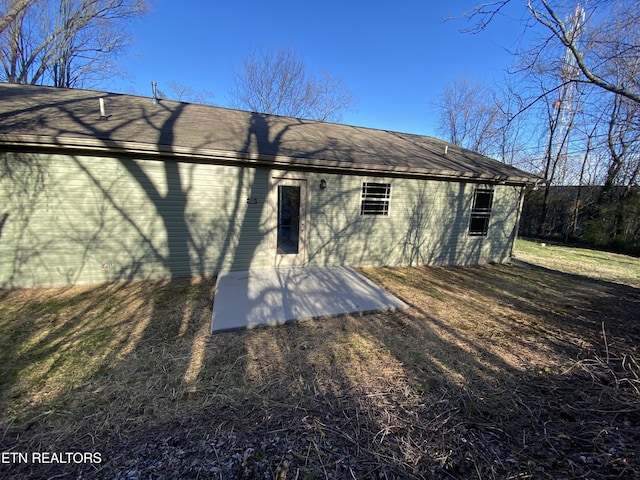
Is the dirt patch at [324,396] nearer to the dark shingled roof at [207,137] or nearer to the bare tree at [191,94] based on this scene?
the dark shingled roof at [207,137]

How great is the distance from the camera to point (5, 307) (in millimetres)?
4066

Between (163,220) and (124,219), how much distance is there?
25.4 inches

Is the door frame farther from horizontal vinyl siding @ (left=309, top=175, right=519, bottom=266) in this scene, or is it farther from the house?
horizontal vinyl siding @ (left=309, top=175, right=519, bottom=266)

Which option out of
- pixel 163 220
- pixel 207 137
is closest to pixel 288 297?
pixel 163 220

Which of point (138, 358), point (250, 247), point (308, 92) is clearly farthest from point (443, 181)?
point (308, 92)

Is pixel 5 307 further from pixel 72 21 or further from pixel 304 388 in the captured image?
pixel 72 21

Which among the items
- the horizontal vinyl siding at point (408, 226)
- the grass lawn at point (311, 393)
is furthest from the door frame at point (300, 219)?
the grass lawn at point (311, 393)

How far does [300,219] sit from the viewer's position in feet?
20.8

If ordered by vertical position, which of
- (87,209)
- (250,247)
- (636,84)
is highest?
(636,84)

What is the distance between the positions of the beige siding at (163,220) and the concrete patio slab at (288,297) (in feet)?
2.22

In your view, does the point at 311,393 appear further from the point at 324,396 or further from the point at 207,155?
the point at 207,155

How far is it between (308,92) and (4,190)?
731 inches

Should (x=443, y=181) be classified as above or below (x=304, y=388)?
above

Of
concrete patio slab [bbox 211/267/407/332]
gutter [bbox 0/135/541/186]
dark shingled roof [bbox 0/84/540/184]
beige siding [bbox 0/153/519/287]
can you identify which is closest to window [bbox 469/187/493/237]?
dark shingled roof [bbox 0/84/540/184]
